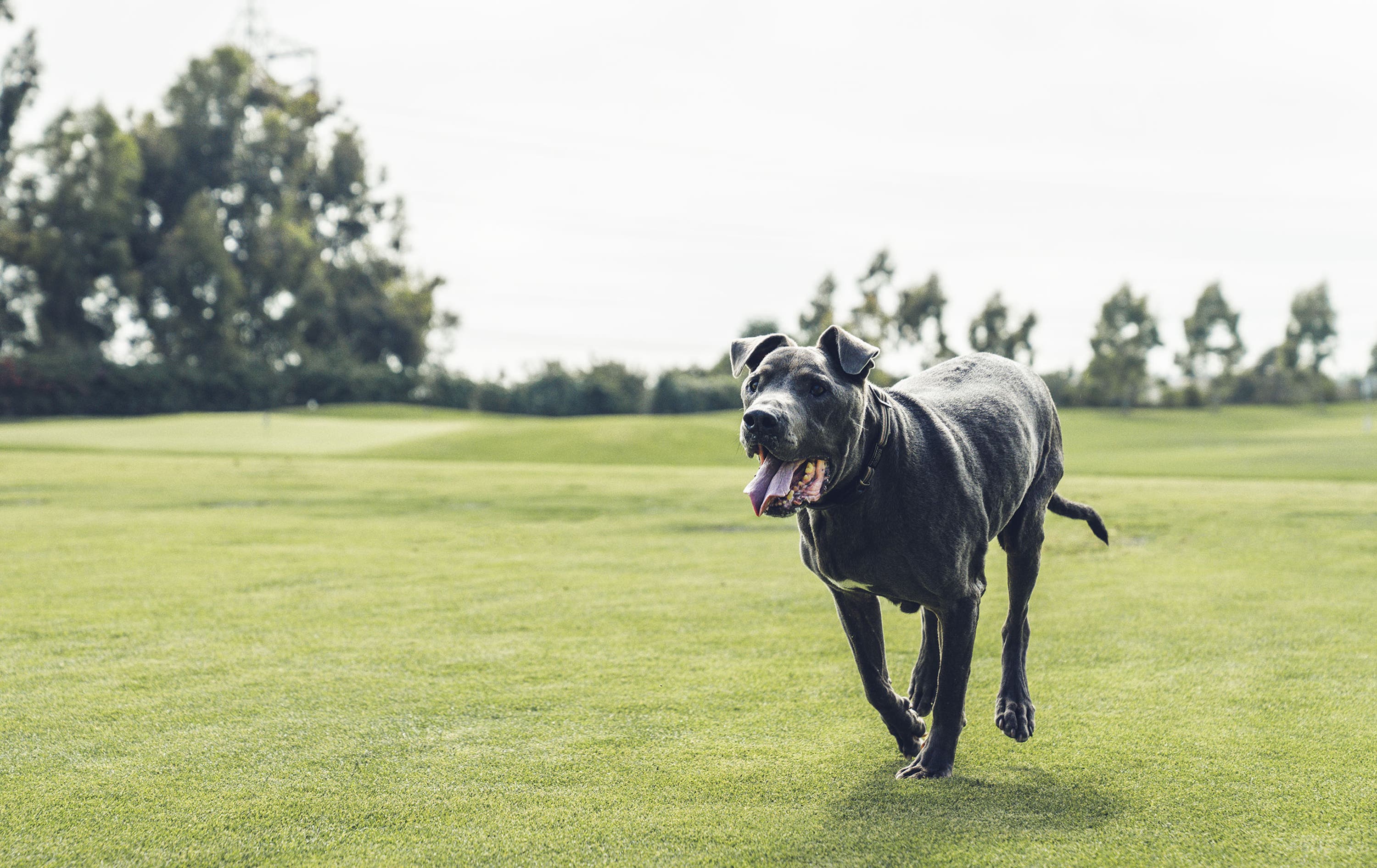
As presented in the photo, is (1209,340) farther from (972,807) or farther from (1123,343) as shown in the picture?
(972,807)

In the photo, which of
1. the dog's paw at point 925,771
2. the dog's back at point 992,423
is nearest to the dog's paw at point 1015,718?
the dog's paw at point 925,771

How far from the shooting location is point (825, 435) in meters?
3.31

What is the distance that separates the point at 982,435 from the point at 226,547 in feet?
27.1

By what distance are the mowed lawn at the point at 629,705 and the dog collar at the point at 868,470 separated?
1.09 metres

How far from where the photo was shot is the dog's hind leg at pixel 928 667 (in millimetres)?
4438

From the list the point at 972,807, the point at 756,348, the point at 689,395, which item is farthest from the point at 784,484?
the point at 689,395

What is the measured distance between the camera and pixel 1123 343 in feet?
200

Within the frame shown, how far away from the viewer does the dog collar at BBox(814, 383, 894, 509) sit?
3553 mm

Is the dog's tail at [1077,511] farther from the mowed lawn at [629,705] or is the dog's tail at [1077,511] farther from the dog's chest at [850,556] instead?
the dog's chest at [850,556]

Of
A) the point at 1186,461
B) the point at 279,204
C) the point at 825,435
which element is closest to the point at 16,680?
the point at 825,435

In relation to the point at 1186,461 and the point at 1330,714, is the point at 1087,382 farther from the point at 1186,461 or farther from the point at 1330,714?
the point at 1330,714

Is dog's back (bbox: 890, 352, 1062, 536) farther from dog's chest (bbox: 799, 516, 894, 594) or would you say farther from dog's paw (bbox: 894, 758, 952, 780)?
dog's paw (bbox: 894, 758, 952, 780)

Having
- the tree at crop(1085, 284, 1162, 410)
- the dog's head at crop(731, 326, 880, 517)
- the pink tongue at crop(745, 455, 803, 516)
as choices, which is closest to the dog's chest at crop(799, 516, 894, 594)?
the dog's head at crop(731, 326, 880, 517)

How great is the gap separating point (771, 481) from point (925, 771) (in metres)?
1.40
